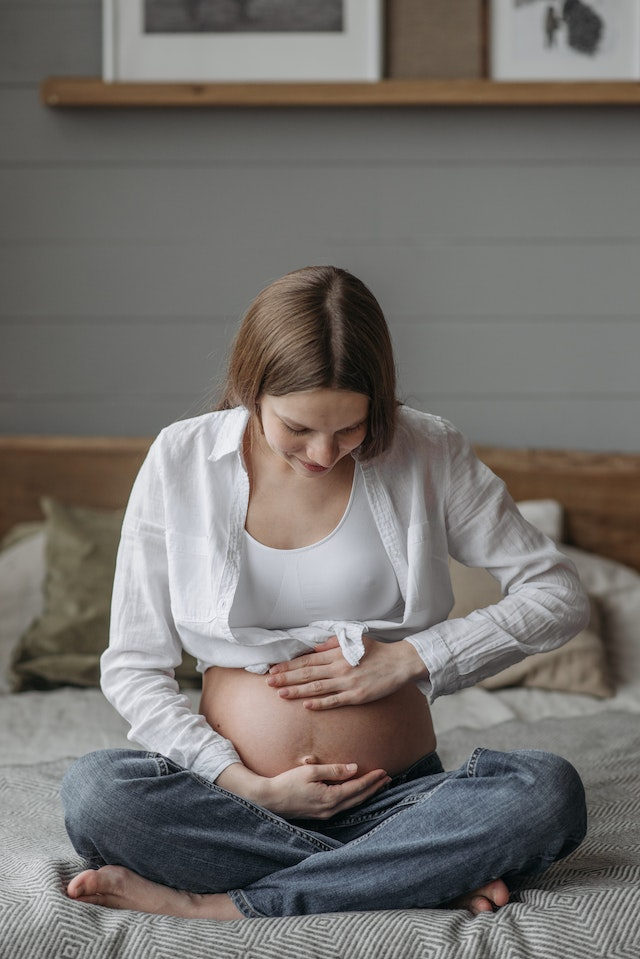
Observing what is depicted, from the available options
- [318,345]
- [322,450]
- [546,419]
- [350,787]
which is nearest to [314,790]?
[350,787]

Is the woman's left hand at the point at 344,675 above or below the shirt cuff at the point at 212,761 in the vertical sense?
above

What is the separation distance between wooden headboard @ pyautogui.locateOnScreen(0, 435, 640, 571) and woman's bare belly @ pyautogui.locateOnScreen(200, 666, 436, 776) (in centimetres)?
117

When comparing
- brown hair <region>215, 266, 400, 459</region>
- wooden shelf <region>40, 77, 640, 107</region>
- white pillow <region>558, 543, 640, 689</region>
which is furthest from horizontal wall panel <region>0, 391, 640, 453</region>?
brown hair <region>215, 266, 400, 459</region>

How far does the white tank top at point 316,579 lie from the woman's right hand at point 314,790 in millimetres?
179

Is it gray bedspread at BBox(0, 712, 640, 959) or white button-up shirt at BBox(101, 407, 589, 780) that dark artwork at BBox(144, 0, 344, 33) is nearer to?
white button-up shirt at BBox(101, 407, 589, 780)

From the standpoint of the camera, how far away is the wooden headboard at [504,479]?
7.82 feet

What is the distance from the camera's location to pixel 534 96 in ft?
7.72

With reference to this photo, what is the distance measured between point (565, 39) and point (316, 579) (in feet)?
5.24

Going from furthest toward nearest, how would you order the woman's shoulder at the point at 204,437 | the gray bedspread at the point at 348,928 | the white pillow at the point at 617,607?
the white pillow at the point at 617,607 → the woman's shoulder at the point at 204,437 → the gray bedspread at the point at 348,928

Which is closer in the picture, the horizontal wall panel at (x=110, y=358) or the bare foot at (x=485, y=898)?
the bare foot at (x=485, y=898)

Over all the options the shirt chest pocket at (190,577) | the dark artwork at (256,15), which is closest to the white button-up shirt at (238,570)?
the shirt chest pocket at (190,577)

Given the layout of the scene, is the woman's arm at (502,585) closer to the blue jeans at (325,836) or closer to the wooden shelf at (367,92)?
the blue jeans at (325,836)

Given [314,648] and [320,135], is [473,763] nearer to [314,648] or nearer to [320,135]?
[314,648]

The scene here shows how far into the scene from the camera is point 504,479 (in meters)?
2.42
